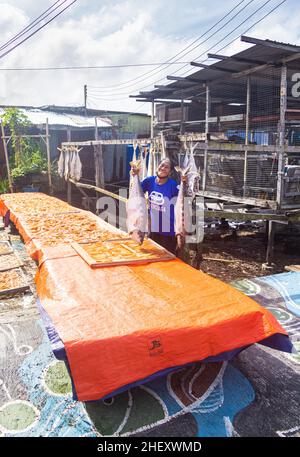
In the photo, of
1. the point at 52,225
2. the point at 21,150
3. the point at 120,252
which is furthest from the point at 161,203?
the point at 21,150

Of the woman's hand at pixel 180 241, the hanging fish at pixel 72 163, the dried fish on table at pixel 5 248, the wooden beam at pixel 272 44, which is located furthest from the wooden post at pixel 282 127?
the hanging fish at pixel 72 163

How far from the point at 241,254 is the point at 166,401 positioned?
6524 mm

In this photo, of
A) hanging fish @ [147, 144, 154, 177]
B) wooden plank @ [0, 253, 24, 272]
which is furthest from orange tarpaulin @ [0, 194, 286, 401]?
hanging fish @ [147, 144, 154, 177]

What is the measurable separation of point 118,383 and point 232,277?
17.2ft

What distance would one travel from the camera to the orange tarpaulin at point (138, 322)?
8.15ft

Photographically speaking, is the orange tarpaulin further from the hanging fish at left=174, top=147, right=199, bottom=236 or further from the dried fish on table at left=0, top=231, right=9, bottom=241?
the dried fish on table at left=0, top=231, right=9, bottom=241

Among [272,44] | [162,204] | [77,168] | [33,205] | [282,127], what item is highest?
[272,44]

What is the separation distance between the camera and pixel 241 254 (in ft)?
29.4

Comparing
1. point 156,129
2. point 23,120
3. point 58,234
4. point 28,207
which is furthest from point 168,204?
point 23,120

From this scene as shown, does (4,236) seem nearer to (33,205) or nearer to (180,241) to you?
(33,205)

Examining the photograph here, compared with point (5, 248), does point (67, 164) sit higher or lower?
higher

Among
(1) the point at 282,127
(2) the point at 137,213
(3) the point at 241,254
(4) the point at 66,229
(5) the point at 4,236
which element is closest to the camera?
(2) the point at 137,213

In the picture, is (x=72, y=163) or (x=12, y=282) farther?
(x=72, y=163)

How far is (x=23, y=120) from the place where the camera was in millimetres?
17375
